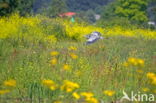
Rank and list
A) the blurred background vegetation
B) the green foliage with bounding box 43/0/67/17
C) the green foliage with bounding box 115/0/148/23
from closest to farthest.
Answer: the blurred background vegetation, the green foliage with bounding box 115/0/148/23, the green foliage with bounding box 43/0/67/17

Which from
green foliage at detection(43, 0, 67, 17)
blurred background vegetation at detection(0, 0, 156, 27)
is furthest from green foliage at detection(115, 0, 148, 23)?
green foliage at detection(43, 0, 67, 17)

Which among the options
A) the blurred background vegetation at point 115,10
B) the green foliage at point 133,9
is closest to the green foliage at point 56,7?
the blurred background vegetation at point 115,10

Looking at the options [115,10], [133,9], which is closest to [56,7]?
[115,10]

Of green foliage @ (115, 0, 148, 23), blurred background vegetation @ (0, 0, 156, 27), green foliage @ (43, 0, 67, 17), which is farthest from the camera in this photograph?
green foliage @ (43, 0, 67, 17)

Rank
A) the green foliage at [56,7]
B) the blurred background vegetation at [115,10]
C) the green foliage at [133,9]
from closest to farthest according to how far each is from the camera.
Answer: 1. the blurred background vegetation at [115,10]
2. the green foliage at [133,9]
3. the green foliage at [56,7]

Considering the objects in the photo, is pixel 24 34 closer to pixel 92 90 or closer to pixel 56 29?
pixel 56 29

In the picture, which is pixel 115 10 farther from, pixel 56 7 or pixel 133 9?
pixel 56 7

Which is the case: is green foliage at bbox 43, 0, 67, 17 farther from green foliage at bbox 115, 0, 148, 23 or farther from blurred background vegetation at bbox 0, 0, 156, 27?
green foliage at bbox 115, 0, 148, 23

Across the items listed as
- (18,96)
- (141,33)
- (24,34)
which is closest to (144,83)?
(18,96)

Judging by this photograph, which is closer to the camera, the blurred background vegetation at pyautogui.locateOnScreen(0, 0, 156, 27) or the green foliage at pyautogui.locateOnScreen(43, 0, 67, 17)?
the blurred background vegetation at pyautogui.locateOnScreen(0, 0, 156, 27)

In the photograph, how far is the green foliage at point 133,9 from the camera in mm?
36750

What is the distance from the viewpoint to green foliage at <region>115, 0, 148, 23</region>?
3675cm

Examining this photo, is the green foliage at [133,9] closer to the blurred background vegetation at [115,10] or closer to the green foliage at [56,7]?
the blurred background vegetation at [115,10]

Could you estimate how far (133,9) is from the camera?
3709 centimetres
